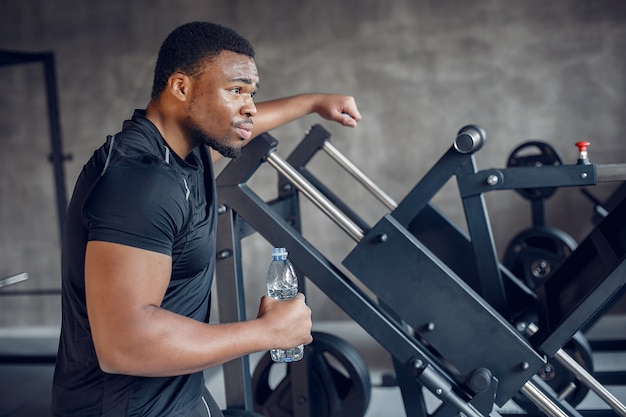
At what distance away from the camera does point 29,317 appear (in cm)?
482

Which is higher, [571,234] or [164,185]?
[164,185]

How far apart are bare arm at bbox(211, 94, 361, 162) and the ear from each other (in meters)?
0.58

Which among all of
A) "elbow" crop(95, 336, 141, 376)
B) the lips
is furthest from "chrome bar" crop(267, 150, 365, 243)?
"elbow" crop(95, 336, 141, 376)

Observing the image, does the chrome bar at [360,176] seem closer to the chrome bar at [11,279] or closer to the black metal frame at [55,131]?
the chrome bar at [11,279]

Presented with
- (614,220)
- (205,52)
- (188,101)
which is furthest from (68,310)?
(614,220)

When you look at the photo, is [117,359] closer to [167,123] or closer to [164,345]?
[164,345]

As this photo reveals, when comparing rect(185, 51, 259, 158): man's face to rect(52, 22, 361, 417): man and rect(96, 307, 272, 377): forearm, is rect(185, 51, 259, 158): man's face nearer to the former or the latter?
rect(52, 22, 361, 417): man

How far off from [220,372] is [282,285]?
1701mm

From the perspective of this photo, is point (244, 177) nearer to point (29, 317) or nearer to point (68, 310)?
point (68, 310)

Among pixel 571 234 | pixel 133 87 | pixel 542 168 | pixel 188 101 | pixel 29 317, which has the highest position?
pixel 133 87

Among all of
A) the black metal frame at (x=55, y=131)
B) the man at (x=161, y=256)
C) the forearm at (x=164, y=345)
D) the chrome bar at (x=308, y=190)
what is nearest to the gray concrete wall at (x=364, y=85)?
the black metal frame at (x=55, y=131)

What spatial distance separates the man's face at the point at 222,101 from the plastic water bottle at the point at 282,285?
59cm

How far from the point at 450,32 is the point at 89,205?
11.5 feet

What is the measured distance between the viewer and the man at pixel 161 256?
101 cm
